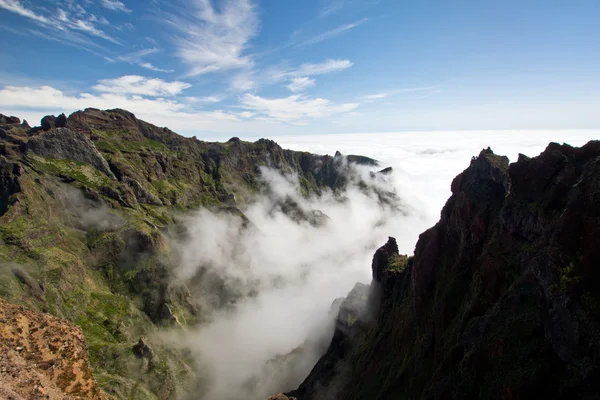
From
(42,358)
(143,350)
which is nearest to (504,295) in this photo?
(42,358)

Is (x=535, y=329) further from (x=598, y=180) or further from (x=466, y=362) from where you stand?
(x=598, y=180)

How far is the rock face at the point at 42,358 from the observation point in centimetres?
3177

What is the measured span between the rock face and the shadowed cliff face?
1923 inches

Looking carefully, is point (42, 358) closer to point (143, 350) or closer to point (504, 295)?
point (504, 295)

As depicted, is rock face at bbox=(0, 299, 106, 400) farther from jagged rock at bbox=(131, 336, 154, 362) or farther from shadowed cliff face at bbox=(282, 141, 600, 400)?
jagged rock at bbox=(131, 336, 154, 362)

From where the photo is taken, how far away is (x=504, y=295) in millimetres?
→ 46562

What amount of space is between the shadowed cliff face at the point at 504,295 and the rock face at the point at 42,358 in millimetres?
48854

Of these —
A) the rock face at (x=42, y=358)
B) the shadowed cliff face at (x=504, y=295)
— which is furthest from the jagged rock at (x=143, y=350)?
the rock face at (x=42, y=358)

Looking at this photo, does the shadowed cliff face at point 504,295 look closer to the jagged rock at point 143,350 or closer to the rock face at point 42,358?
the rock face at point 42,358

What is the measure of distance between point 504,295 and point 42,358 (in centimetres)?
5961

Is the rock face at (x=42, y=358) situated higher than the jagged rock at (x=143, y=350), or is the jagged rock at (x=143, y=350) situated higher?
the rock face at (x=42, y=358)

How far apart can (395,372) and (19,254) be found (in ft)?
598

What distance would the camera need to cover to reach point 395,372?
248 ft

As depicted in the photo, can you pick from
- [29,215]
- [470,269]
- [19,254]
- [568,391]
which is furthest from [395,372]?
[29,215]
